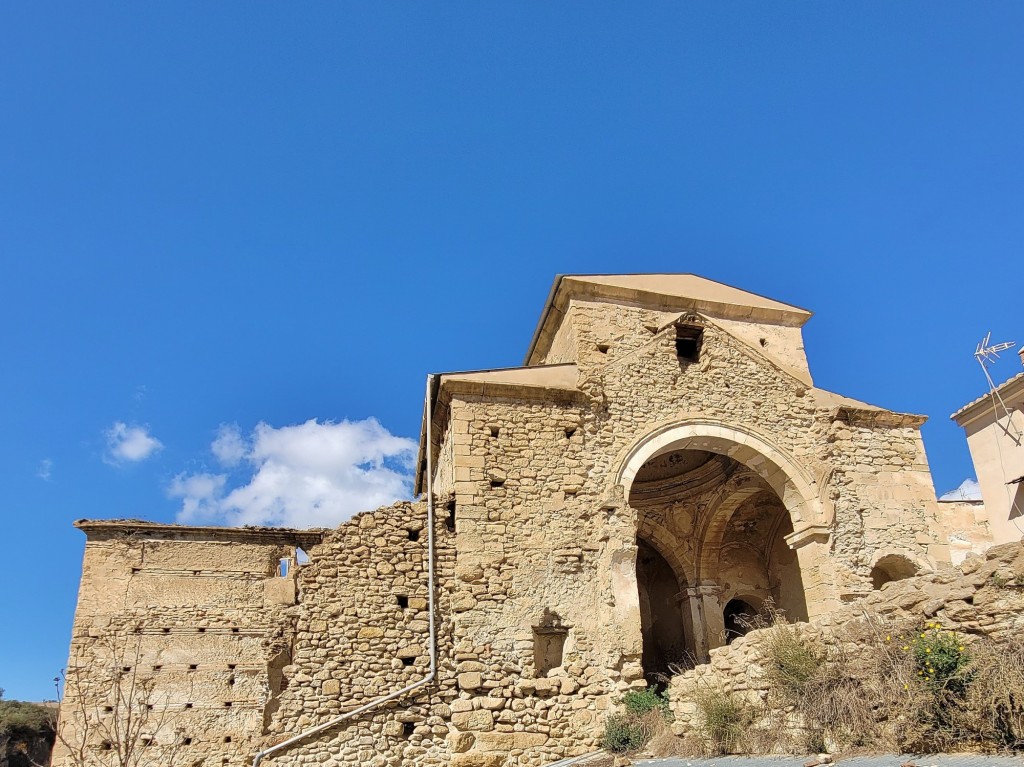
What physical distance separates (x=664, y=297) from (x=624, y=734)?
781cm

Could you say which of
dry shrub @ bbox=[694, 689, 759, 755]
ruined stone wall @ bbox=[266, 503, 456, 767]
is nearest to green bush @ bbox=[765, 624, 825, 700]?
dry shrub @ bbox=[694, 689, 759, 755]

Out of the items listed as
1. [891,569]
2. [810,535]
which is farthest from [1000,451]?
[810,535]

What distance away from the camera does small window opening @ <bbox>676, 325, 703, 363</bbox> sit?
14055 mm

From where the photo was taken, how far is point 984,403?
20.1 metres

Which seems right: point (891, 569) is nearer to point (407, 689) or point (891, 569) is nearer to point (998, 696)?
point (998, 696)

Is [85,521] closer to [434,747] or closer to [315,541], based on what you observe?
[315,541]

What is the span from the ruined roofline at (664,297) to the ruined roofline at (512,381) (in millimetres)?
1594

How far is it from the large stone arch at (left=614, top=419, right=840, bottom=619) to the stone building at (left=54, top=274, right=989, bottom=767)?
4 cm

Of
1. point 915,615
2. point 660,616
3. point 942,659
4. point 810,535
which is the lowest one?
point 942,659

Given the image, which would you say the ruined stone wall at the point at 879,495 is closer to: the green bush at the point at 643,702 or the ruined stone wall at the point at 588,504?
the ruined stone wall at the point at 588,504

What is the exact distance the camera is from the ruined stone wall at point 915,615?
23.8 feet

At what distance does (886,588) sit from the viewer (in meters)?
8.95

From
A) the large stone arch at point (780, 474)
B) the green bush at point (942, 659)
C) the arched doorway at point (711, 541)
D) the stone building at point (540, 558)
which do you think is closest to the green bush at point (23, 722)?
the stone building at point (540, 558)

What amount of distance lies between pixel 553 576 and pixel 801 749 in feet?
13.9
